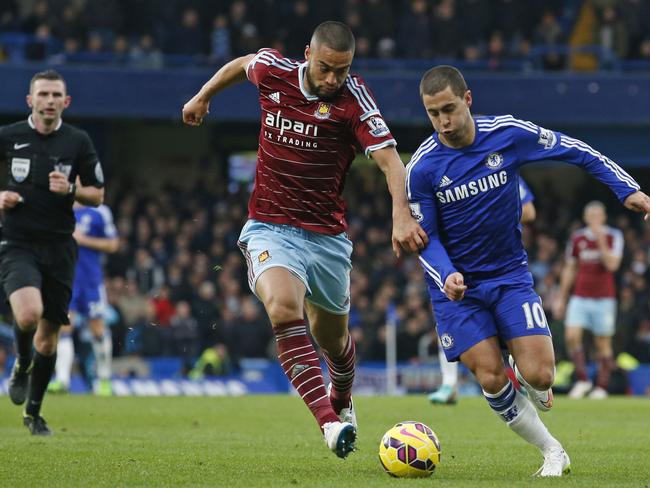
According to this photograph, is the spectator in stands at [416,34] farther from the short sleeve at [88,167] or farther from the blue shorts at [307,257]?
the blue shorts at [307,257]

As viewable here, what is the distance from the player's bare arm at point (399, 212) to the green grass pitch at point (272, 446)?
1.27 m

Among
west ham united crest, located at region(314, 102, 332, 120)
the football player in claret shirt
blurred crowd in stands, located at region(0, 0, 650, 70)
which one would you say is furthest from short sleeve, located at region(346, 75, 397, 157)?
blurred crowd in stands, located at region(0, 0, 650, 70)

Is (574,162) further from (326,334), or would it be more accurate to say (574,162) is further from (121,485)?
(121,485)

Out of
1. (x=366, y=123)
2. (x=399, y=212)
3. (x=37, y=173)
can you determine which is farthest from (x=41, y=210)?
(x=399, y=212)

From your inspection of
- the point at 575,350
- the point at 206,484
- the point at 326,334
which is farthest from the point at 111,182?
the point at 206,484

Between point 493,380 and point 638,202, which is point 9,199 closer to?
point 493,380

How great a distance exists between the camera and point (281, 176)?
7.48m

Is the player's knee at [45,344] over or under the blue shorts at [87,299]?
over

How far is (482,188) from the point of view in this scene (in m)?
7.15

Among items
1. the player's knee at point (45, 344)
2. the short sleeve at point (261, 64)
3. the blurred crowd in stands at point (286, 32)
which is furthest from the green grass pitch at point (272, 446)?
the blurred crowd in stands at point (286, 32)

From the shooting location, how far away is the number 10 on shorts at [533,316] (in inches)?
274

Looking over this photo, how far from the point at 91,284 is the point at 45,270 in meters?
5.69

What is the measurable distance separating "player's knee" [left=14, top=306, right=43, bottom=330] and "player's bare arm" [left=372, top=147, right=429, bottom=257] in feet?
9.72

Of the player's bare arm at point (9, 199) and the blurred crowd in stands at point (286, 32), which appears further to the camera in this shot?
the blurred crowd in stands at point (286, 32)
